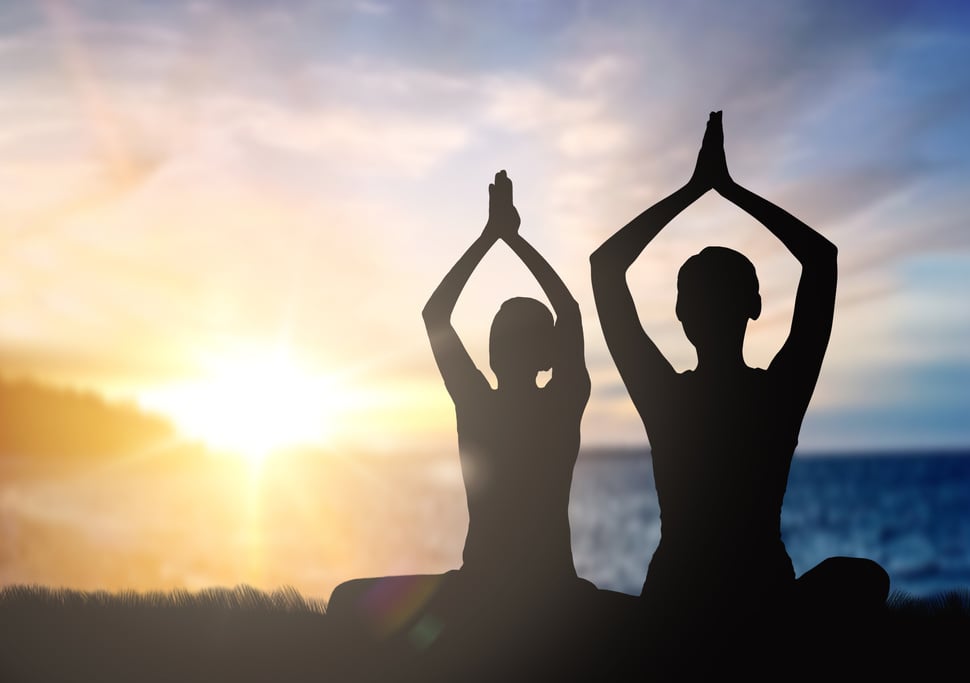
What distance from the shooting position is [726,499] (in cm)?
535

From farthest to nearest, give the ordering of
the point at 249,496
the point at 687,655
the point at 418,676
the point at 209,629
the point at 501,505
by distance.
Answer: the point at 249,496 → the point at 209,629 → the point at 501,505 → the point at 418,676 → the point at 687,655

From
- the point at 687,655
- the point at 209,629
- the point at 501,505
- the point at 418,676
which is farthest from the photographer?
the point at 209,629

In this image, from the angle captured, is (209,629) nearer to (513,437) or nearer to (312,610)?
(312,610)

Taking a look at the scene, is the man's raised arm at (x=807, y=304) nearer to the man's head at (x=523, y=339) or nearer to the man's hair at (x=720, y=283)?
the man's hair at (x=720, y=283)

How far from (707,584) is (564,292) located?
230 cm

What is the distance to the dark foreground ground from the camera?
530cm

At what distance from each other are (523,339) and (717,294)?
1.64 meters

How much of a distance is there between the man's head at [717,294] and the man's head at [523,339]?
1.32 m

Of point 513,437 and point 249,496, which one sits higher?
point 249,496

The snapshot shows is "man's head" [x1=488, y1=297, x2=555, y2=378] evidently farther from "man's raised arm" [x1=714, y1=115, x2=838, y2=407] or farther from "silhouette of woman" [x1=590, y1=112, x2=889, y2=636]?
"man's raised arm" [x1=714, y1=115, x2=838, y2=407]

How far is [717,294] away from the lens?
529 cm

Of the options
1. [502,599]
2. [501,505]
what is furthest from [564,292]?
[502,599]

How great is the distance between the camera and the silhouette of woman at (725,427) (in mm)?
5297

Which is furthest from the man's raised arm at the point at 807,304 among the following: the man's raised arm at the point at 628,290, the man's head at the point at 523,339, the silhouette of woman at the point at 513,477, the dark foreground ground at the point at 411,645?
the man's head at the point at 523,339
